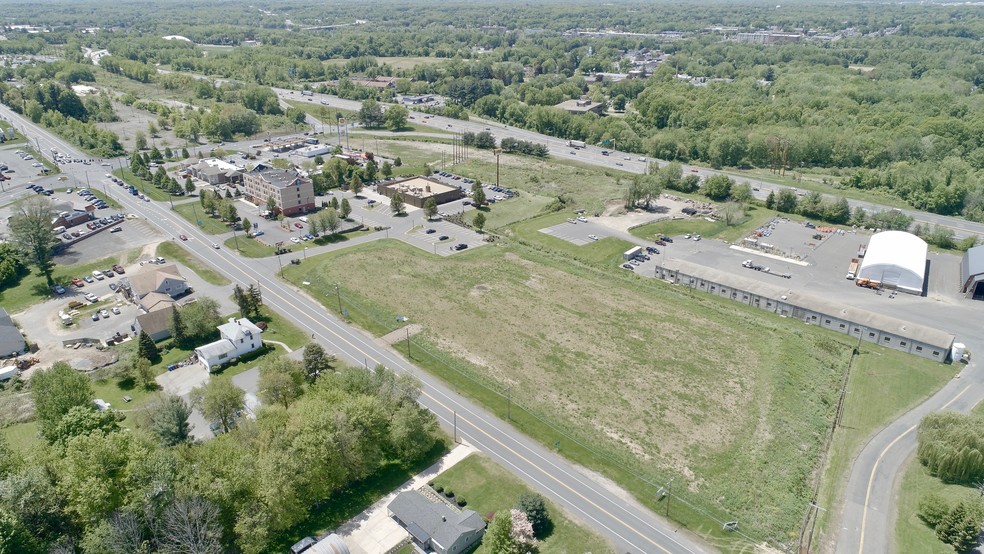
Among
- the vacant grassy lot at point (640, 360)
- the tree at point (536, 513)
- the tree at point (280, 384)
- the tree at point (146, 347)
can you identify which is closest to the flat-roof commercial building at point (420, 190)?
Result: the vacant grassy lot at point (640, 360)

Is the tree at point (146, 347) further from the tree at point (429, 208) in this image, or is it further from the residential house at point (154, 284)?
the tree at point (429, 208)

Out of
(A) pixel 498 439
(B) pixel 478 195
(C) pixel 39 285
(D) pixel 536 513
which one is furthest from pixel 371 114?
(D) pixel 536 513

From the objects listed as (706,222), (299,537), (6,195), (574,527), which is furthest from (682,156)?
(6,195)

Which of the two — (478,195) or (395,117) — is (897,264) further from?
(395,117)

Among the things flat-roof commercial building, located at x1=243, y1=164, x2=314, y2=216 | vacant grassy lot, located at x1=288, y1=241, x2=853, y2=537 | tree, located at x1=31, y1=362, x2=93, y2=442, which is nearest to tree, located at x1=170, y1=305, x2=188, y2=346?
tree, located at x1=31, y1=362, x2=93, y2=442

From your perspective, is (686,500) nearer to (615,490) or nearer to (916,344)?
(615,490)

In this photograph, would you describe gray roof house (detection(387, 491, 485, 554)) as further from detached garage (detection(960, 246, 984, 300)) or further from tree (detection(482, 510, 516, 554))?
detached garage (detection(960, 246, 984, 300))
